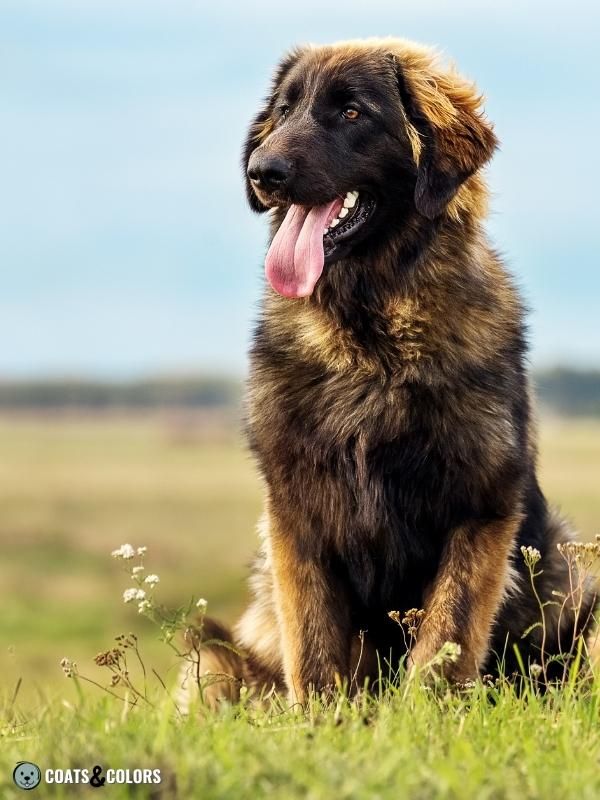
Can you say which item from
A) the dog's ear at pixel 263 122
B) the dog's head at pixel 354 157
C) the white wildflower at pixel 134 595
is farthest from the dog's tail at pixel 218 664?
the dog's ear at pixel 263 122

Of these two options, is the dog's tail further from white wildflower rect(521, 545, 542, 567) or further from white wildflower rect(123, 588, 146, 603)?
white wildflower rect(521, 545, 542, 567)

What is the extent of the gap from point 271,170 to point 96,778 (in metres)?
2.65

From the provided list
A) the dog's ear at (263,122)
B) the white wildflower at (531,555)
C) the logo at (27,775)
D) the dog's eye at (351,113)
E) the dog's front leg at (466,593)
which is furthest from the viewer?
the dog's ear at (263,122)

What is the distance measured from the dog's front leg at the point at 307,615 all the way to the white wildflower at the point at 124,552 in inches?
26.0

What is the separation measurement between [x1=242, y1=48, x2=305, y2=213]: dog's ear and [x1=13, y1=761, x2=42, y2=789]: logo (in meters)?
3.08

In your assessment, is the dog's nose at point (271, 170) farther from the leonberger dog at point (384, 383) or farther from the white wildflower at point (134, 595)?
the white wildflower at point (134, 595)

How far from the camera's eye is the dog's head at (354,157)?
4828mm

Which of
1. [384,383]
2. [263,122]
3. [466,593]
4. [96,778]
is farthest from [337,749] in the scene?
[263,122]

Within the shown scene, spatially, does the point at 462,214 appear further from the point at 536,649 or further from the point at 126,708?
the point at 126,708

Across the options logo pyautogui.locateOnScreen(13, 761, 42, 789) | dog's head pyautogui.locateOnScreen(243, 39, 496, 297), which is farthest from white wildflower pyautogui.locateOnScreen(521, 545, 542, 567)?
logo pyautogui.locateOnScreen(13, 761, 42, 789)

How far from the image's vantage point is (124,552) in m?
4.57

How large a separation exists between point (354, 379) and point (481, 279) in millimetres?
740

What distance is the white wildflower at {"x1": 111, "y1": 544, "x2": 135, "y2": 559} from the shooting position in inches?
180

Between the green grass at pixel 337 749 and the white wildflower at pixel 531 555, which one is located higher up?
the white wildflower at pixel 531 555
